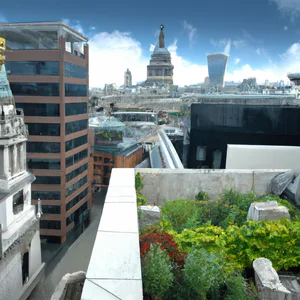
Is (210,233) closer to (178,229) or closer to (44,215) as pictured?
(178,229)

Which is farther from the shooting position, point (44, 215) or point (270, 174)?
point (44, 215)

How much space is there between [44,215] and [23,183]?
36.9ft

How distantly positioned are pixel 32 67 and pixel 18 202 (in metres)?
13.7

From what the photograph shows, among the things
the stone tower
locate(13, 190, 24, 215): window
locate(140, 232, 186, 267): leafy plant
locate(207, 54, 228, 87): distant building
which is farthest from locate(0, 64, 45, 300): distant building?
the stone tower

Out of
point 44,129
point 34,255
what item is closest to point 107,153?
point 44,129

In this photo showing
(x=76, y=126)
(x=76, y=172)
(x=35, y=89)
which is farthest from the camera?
(x=76, y=172)

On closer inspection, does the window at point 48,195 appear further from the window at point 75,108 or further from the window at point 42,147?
the window at point 75,108

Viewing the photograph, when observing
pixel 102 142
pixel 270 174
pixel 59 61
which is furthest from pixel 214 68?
pixel 270 174

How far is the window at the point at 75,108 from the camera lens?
32.4m

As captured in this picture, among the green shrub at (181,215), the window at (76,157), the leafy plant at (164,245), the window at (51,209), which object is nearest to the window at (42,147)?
the window at (76,157)

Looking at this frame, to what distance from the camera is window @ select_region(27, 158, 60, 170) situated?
31.8 m

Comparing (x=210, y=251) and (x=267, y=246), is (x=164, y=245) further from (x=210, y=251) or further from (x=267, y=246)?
(x=267, y=246)

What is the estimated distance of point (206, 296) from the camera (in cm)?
439

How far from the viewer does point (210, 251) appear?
536cm
